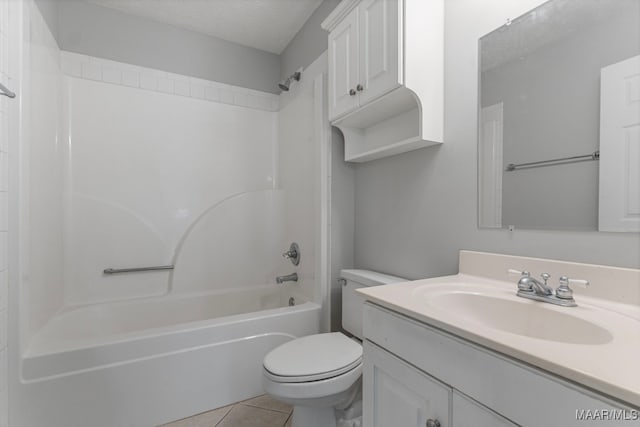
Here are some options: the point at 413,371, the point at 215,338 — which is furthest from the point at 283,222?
the point at 413,371

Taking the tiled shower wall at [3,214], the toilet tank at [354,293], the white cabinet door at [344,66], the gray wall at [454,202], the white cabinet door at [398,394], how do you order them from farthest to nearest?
the toilet tank at [354,293]
the white cabinet door at [344,66]
the tiled shower wall at [3,214]
the gray wall at [454,202]
the white cabinet door at [398,394]

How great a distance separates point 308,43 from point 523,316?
216cm

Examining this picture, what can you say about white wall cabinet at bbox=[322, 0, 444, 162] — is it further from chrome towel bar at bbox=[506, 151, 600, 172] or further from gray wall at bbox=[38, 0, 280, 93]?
gray wall at bbox=[38, 0, 280, 93]

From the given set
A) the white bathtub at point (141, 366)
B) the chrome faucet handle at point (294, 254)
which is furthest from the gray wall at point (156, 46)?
the white bathtub at point (141, 366)

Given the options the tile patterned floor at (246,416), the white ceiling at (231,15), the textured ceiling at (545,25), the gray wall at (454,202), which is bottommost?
the tile patterned floor at (246,416)

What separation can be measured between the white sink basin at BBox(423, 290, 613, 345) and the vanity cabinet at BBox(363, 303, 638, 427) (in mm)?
124

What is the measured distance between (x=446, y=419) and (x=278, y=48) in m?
2.76

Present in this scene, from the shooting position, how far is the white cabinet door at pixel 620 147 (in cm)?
76

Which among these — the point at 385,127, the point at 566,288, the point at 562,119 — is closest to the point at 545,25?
the point at 562,119

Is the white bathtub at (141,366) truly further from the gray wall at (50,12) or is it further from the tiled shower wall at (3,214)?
the gray wall at (50,12)

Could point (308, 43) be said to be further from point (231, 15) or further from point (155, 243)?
point (155, 243)

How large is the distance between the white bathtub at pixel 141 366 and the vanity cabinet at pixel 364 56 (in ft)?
Answer: 4.16

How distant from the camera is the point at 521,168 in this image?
1007mm

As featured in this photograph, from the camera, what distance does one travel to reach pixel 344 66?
4.76 feet
